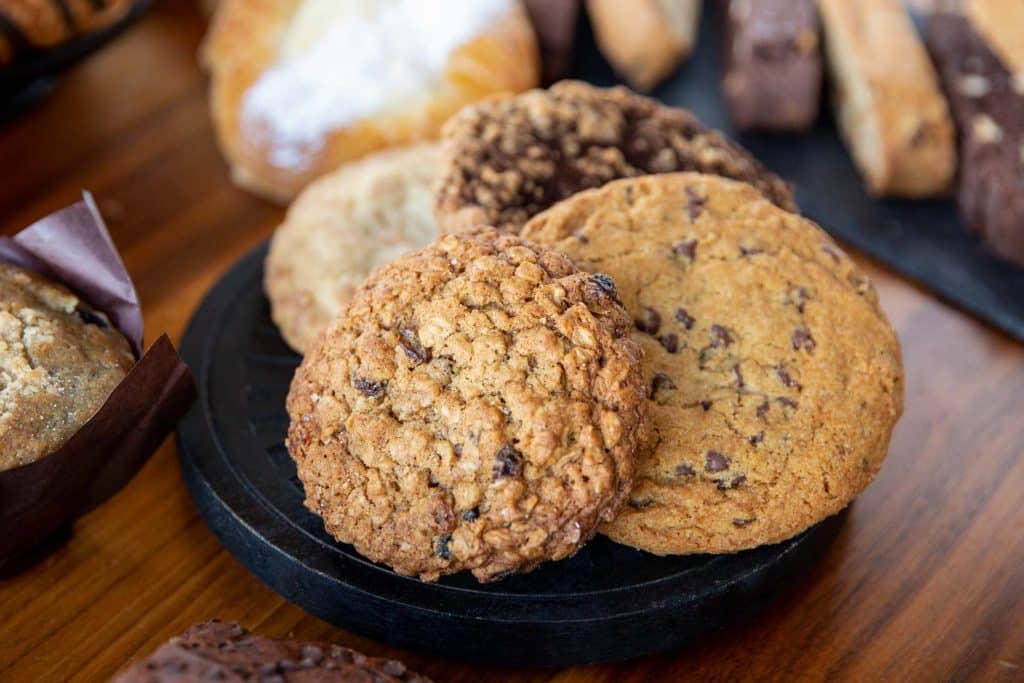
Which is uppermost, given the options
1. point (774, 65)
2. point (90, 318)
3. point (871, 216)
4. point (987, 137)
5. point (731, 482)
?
point (90, 318)

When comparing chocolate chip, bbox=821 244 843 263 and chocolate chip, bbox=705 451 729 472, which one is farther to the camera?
chocolate chip, bbox=821 244 843 263

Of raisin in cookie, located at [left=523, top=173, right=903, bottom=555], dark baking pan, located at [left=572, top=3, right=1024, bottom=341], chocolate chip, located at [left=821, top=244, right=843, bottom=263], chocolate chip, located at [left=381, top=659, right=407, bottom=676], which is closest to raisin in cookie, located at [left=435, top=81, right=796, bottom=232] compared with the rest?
raisin in cookie, located at [left=523, top=173, right=903, bottom=555]

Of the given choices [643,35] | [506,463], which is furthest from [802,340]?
[643,35]

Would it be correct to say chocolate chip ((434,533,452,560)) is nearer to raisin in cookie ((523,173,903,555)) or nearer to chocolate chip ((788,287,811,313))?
raisin in cookie ((523,173,903,555))

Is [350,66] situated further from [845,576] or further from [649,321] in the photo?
[845,576]

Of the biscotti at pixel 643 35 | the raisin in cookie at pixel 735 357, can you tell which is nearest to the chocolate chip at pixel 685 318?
the raisin in cookie at pixel 735 357

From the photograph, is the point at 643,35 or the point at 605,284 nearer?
the point at 605,284
